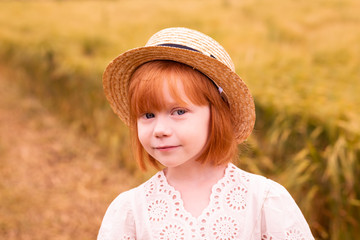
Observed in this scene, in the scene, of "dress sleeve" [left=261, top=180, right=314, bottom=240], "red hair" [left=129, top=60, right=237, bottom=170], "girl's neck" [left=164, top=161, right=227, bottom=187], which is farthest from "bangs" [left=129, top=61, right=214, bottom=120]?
"dress sleeve" [left=261, top=180, right=314, bottom=240]

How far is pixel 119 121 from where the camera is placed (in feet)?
12.4

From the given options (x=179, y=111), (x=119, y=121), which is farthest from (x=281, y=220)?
(x=119, y=121)

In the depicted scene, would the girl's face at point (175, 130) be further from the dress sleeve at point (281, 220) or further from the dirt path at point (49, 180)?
the dirt path at point (49, 180)

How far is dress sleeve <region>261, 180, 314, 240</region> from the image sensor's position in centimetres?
137

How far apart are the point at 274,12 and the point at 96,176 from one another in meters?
2.94

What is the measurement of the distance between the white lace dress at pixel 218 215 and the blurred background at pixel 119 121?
334 mm

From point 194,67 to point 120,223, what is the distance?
57 cm

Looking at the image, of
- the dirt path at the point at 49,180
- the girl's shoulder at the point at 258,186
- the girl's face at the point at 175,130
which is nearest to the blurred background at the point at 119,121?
the dirt path at the point at 49,180

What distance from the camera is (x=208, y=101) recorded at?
1379 mm

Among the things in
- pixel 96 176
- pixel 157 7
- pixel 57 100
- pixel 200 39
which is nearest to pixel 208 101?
pixel 200 39

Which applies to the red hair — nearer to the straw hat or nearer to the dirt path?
the straw hat

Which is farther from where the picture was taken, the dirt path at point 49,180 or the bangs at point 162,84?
the dirt path at point 49,180

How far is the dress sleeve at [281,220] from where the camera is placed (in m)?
1.37

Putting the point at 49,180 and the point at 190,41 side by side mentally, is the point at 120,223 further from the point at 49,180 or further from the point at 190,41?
Result: the point at 49,180
